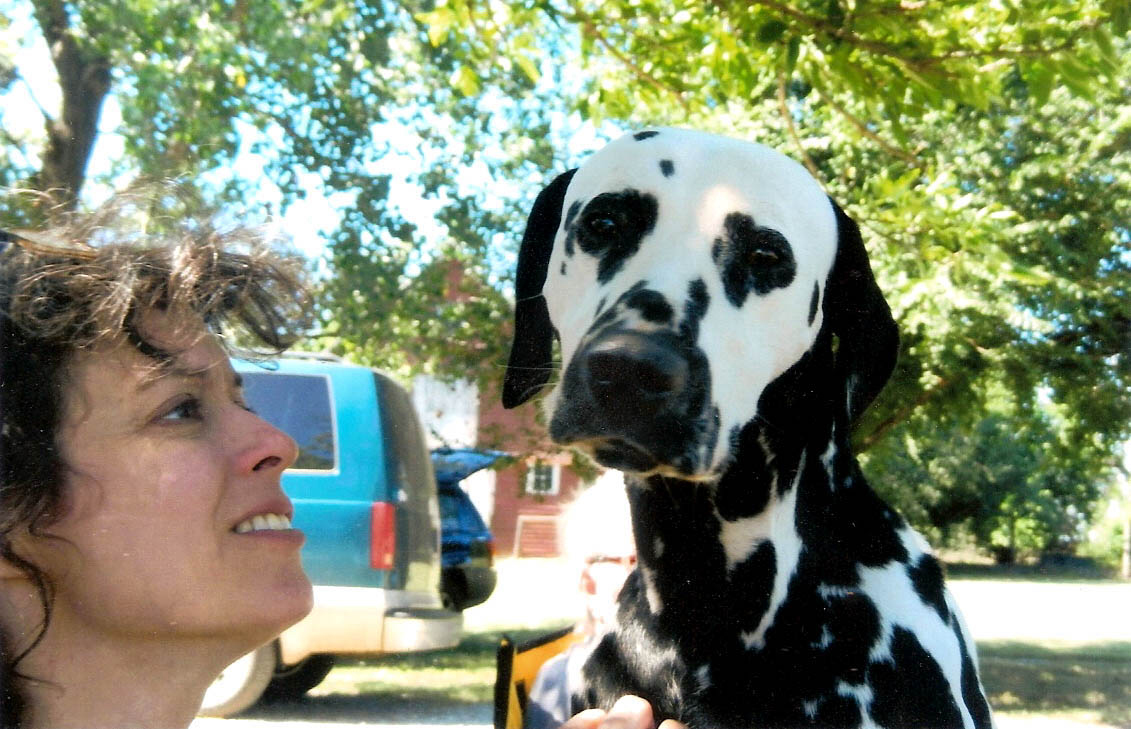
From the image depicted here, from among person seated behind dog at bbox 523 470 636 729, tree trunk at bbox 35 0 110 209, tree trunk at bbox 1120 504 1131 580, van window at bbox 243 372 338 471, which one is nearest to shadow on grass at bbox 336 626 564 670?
van window at bbox 243 372 338 471

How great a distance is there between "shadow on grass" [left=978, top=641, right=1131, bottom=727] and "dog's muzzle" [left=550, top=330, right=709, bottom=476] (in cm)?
515

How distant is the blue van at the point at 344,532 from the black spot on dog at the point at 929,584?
10.6 feet

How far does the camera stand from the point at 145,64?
15.2 ft

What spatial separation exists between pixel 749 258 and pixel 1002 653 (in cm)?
800

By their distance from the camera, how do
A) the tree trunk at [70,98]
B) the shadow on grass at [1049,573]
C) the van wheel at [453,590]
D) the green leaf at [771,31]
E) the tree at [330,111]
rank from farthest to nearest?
the shadow on grass at [1049,573] < the van wheel at [453,590] < the tree at [330,111] < the tree trunk at [70,98] < the green leaf at [771,31]

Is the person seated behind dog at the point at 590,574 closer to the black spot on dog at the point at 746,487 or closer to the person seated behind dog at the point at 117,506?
the black spot on dog at the point at 746,487

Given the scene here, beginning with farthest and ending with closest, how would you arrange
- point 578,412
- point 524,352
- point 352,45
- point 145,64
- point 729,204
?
1. point 352,45
2. point 145,64
3. point 524,352
4. point 729,204
5. point 578,412

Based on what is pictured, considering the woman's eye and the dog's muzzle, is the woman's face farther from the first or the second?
the dog's muzzle

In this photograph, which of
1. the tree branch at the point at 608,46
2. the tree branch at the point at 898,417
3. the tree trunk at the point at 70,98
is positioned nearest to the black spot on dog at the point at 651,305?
the tree trunk at the point at 70,98

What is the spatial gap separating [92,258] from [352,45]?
496 cm

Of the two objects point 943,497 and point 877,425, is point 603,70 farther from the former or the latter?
point 943,497

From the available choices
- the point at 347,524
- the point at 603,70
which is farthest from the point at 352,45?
the point at 603,70

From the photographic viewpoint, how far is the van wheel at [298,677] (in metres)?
4.71


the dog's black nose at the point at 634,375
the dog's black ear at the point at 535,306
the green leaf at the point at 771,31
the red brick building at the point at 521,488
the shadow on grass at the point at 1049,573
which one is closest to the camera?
the dog's black nose at the point at 634,375
